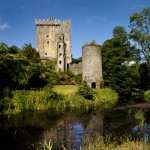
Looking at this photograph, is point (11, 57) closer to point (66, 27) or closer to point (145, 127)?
point (145, 127)

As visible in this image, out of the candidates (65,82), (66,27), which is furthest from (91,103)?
(66,27)

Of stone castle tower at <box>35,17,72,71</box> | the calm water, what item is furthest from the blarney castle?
the calm water

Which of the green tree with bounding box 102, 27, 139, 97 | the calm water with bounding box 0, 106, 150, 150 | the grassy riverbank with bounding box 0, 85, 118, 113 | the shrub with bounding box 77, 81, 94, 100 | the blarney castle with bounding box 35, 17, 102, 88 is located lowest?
the calm water with bounding box 0, 106, 150, 150

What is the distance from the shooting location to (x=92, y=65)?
134 ft

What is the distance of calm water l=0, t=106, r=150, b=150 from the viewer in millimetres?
13765

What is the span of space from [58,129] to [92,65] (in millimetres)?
24236

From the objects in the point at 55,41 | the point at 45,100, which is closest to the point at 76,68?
the point at 55,41

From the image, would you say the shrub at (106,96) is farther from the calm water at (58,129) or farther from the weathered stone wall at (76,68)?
the weathered stone wall at (76,68)

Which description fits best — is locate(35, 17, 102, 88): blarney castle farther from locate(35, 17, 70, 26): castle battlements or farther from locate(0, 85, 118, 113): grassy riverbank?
locate(0, 85, 118, 113): grassy riverbank

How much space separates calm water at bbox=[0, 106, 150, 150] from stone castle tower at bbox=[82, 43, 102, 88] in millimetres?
17145

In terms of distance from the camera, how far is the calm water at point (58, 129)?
13.8 meters

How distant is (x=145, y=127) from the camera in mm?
16500

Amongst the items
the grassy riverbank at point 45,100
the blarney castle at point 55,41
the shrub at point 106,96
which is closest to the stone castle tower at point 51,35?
the blarney castle at point 55,41

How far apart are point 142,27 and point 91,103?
61.5 ft
